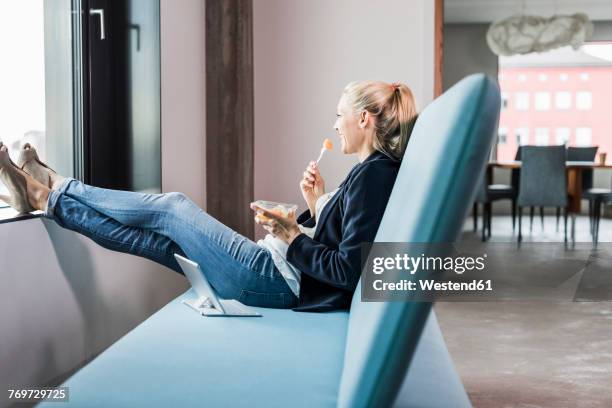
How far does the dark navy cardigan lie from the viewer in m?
1.70

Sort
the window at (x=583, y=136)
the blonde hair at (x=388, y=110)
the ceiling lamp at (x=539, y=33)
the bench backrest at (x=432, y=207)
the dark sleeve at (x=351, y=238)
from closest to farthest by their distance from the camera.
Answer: the bench backrest at (x=432, y=207), the dark sleeve at (x=351, y=238), the blonde hair at (x=388, y=110), the ceiling lamp at (x=539, y=33), the window at (x=583, y=136)

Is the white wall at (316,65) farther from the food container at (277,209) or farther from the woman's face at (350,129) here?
the food container at (277,209)

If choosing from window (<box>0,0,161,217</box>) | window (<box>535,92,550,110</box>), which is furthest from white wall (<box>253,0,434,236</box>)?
window (<box>535,92,550,110</box>)

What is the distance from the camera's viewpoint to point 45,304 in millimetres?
2053

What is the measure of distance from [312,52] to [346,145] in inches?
70.9

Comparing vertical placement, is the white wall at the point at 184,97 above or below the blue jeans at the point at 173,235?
above

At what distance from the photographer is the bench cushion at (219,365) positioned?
1.17 meters

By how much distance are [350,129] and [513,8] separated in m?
7.72

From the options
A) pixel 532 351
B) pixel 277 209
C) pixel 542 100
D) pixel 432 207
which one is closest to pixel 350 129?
pixel 277 209

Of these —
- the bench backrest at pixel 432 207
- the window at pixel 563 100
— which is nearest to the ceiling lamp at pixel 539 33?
the window at pixel 563 100

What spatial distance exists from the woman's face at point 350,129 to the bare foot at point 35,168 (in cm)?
88

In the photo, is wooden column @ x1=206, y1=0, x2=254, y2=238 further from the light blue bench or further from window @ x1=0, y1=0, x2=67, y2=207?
the light blue bench

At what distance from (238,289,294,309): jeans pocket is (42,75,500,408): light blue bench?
0.05m

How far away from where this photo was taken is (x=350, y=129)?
1968mm
